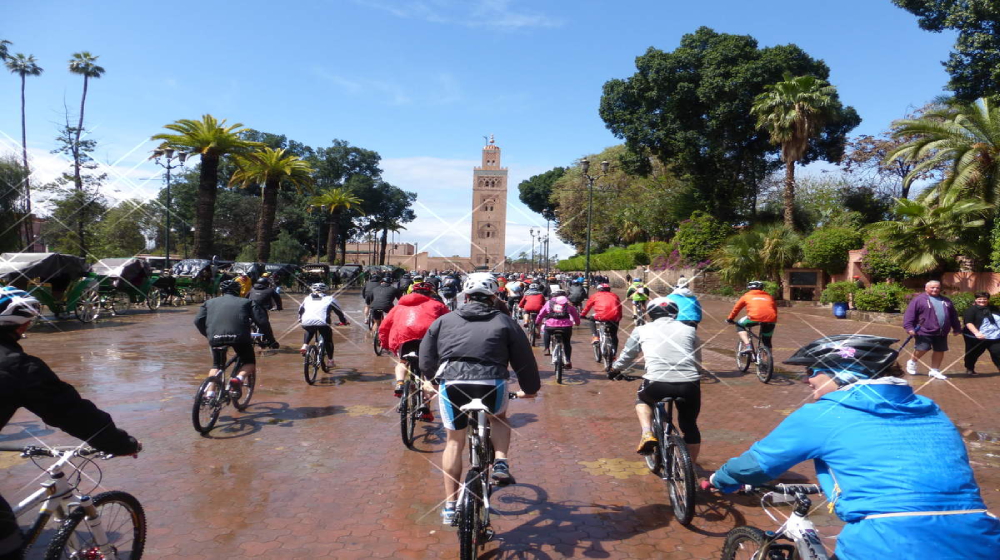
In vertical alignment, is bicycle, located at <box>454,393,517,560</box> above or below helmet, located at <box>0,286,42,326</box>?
below

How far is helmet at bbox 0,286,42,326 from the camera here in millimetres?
2768

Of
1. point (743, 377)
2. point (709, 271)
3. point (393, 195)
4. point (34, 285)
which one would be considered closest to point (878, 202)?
point (709, 271)

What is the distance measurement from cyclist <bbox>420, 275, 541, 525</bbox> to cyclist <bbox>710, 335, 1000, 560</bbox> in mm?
1881

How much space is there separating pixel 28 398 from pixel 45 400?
7cm

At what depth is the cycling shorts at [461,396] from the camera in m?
3.97

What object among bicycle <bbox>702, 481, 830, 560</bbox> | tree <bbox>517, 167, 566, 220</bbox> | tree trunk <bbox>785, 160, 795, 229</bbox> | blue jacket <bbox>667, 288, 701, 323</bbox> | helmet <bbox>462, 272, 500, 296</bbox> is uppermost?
tree <bbox>517, 167, 566, 220</bbox>

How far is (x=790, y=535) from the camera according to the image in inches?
101

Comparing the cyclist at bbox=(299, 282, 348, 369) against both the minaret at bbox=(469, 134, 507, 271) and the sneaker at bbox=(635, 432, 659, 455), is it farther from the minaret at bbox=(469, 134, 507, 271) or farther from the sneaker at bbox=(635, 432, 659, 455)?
the minaret at bbox=(469, 134, 507, 271)

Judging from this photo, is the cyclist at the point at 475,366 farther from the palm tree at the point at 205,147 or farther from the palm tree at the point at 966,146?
the palm tree at the point at 205,147

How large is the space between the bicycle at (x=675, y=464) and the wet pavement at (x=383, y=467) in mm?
157

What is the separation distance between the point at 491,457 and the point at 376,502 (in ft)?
3.40

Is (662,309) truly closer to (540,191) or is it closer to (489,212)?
(489,212)

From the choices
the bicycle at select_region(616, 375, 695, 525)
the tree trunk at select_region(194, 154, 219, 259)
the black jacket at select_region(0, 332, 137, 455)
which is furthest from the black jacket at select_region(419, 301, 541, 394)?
the tree trunk at select_region(194, 154, 219, 259)

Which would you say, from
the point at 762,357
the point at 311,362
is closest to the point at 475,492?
the point at 311,362
